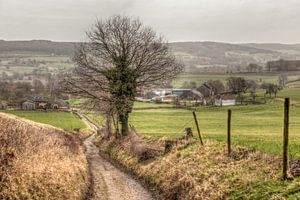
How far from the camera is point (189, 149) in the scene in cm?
2648

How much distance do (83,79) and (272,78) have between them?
147 m

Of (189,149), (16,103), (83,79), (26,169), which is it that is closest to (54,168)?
(26,169)

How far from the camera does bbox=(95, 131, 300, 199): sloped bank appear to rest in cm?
1551

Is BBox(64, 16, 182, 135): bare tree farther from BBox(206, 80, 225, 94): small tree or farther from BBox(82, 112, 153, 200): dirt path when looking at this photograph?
BBox(206, 80, 225, 94): small tree

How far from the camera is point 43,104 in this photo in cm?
13838

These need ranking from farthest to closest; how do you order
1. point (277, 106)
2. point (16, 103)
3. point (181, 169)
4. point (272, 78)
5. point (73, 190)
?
point (272, 78) < point (16, 103) < point (277, 106) < point (181, 169) < point (73, 190)

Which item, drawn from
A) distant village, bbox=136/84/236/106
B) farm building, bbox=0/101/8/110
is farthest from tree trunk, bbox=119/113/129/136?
farm building, bbox=0/101/8/110

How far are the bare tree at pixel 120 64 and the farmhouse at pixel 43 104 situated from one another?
88.4m

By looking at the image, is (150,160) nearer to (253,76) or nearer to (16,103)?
(16,103)

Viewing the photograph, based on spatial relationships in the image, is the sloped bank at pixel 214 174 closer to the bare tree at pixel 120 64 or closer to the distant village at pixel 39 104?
the bare tree at pixel 120 64

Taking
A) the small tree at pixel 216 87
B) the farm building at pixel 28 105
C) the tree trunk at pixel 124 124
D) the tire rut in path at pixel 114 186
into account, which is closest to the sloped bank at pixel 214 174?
the tire rut in path at pixel 114 186

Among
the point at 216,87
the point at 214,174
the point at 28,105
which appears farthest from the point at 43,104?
the point at 214,174

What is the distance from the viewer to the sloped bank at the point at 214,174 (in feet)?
50.9

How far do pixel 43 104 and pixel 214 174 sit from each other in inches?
4929
